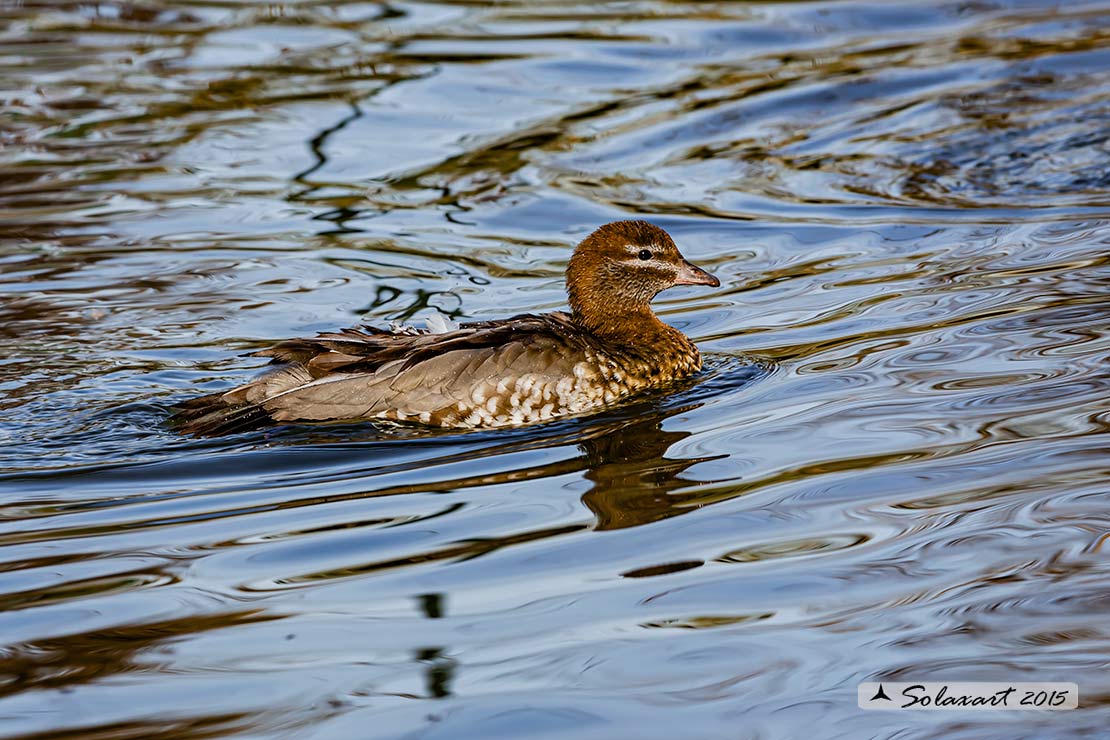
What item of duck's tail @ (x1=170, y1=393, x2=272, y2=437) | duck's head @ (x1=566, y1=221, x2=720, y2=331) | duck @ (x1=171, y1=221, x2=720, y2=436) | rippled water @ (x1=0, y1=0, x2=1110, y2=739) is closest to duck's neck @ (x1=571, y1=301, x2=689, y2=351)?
duck's head @ (x1=566, y1=221, x2=720, y2=331)

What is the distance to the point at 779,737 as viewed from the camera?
4.66m

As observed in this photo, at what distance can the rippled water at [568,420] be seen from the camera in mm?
5113

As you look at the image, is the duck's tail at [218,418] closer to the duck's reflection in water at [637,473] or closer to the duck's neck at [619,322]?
the duck's reflection in water at [637,473]

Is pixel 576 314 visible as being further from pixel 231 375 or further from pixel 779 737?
pixel 779 737

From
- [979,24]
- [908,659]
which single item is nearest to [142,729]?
[908,659]

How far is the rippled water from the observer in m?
5.11

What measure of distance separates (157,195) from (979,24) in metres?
8.51

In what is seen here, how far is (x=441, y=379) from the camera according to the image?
25.6 feet

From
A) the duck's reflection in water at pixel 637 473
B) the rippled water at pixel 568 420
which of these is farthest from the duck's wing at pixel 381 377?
the duck's reflection in water at pixel 637 473

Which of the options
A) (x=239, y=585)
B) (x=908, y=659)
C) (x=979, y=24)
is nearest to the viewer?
(x=908, y=659)

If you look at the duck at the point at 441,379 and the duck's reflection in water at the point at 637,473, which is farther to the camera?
the duck at the point at 441,379

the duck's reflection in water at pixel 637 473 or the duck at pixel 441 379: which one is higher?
the duck at pixel 441 379

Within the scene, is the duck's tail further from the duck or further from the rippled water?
the rippled water

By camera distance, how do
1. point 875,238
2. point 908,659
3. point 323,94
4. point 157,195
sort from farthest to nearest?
1. point 323,94
2. point 157,195
3. point 875,238
4. point 908,659
